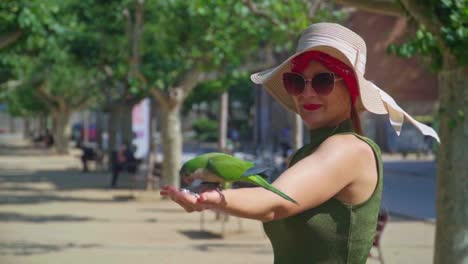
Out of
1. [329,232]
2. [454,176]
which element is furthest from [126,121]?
[329,232]

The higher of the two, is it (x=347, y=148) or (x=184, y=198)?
(x=347, y=148)

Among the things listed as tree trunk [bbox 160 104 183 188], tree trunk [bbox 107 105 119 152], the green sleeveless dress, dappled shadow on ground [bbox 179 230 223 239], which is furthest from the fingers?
tree trunk [bbox 107 105 119 152]

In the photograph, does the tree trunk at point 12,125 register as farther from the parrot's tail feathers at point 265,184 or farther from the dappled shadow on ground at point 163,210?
the parrot's tail feathers at point 265,184

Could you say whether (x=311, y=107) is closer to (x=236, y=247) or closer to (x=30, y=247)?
(x=236, y=247)

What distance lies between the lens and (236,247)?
12.1m

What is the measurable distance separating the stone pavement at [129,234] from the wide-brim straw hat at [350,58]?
7960mm

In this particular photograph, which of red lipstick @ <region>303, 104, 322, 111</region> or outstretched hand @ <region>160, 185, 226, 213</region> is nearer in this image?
outstretched hand @ <region>160, 185, 226, 213</region>

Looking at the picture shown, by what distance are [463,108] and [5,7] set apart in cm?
758

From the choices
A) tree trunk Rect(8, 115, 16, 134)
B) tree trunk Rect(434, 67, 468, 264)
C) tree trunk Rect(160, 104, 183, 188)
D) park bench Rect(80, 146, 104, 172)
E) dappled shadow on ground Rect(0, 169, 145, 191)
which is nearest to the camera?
tree trunk Rect(434, 67, 468, 264)

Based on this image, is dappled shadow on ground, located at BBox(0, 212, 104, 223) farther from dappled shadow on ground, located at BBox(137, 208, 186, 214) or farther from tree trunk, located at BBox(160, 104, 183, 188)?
tree trunk, located at BBox(160, 104, 183, 188)

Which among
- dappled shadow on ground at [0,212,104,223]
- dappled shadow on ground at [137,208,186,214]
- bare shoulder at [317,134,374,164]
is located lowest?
dappled shadow on ground at [137,208,186,214]

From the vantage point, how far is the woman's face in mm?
2619

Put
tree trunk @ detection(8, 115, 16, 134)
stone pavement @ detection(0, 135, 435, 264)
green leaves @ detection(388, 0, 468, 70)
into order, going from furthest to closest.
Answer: tree trunk @ detection(8, 115, 16, 134)
stone pavement @ detection(0, 135, 435, 264)
green leaves @ detection(388, 0, 468, 70)

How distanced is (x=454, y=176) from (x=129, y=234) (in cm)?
803
